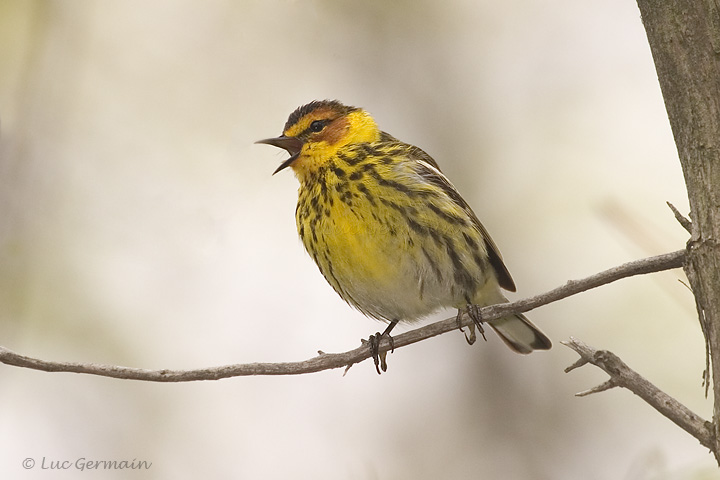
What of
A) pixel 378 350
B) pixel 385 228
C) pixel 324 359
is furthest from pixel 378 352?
pixel 324 359

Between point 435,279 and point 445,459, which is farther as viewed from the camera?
point 445,459

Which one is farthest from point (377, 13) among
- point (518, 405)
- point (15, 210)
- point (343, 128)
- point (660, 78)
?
point (660, 78)

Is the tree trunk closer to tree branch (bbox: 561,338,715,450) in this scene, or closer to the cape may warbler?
tree branch (bbox: 561,338,715,450)

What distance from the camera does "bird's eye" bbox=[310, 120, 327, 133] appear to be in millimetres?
4688

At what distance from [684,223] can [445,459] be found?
15.0 ft

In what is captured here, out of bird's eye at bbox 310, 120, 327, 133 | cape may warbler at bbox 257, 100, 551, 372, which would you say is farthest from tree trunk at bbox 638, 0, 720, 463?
bird's eye at bbox 310, 120, 327, 133

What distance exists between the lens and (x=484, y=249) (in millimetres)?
4551

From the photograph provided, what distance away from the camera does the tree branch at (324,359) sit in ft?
7.96

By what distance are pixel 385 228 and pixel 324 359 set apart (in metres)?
1.21

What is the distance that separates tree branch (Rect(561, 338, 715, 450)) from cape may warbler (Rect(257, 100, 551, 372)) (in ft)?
4.85

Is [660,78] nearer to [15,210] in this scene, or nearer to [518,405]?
[15,210]

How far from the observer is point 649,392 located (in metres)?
2.42

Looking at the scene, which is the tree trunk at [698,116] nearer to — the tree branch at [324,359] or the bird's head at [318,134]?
the tree branch at [324,359]

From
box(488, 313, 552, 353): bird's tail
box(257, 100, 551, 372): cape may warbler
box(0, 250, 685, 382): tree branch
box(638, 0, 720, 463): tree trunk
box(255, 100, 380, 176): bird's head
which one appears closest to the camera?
box(638, 0, 720, 463): tree trunk
